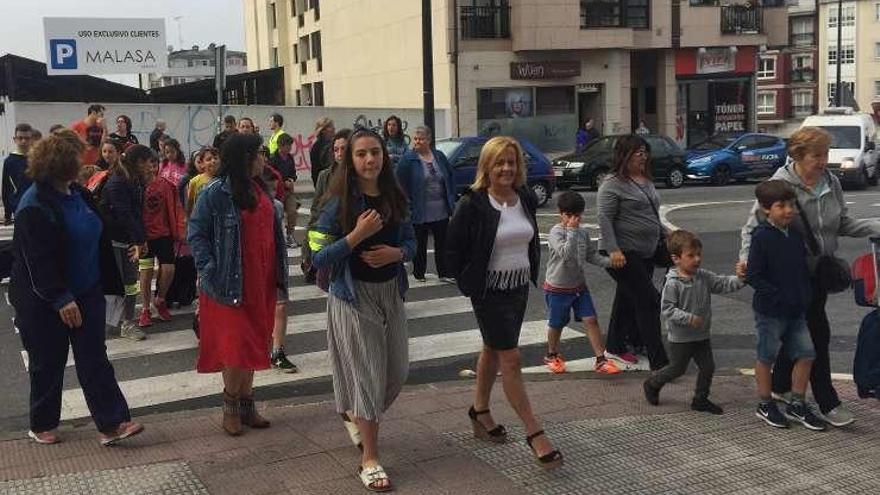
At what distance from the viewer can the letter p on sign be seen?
30188mm

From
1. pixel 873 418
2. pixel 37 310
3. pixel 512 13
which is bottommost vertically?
pixel 873 418

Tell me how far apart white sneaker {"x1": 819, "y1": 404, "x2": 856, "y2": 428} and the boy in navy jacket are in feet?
0.28

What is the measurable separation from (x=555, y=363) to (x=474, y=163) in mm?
11237

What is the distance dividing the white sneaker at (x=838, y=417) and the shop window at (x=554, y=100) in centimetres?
2639

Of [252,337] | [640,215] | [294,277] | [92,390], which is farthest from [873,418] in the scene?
[294,277]

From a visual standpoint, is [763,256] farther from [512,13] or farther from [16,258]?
[512,13]

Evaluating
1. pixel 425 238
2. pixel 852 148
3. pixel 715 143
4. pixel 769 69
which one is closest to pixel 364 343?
pixel 425 238

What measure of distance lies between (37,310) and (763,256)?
12.8ft

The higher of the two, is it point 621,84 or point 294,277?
point 621,84

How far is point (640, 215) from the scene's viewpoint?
20.7 ft

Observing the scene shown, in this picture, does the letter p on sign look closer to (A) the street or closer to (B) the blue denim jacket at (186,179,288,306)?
(A) the street

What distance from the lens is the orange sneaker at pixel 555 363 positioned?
6844 mm

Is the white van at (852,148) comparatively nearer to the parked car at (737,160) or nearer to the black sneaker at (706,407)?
the parked car at (737,160)

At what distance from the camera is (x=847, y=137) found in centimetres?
2381
